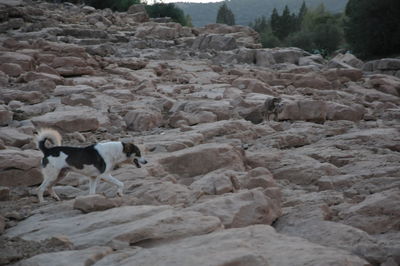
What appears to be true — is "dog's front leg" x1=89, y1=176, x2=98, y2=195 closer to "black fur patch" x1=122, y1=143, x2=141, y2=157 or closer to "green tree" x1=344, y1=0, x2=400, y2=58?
"black fur patch" x1=122, y1=143, x2=141, y2=157

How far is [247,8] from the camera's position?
14138 cm

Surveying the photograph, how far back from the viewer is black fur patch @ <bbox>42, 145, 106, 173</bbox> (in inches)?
230

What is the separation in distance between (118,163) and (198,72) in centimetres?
1084

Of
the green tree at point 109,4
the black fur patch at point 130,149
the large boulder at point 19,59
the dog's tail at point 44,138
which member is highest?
the green tree at point 109,4

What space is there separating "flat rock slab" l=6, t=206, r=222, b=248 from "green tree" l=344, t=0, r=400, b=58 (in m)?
29.5

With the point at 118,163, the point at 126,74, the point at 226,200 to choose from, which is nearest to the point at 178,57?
the point at 126,74

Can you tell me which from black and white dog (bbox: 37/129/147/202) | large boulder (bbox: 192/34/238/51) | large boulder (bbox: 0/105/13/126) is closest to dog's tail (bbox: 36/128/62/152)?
black and white dog (bbox: 37/129/147/202)

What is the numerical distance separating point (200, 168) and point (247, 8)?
461 feet

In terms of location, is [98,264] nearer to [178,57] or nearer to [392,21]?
[178,57]

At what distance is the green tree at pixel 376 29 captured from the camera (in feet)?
101

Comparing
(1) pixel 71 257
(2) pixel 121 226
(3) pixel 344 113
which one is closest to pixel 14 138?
(2) pixel 121 226

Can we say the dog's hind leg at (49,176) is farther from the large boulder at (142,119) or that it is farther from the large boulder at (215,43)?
the large boulder at (215,43)

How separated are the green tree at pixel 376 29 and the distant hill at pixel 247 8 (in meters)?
89.6

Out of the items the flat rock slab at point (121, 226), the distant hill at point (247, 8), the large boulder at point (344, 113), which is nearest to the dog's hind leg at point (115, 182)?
the flat rock slab at point (121, 226)
